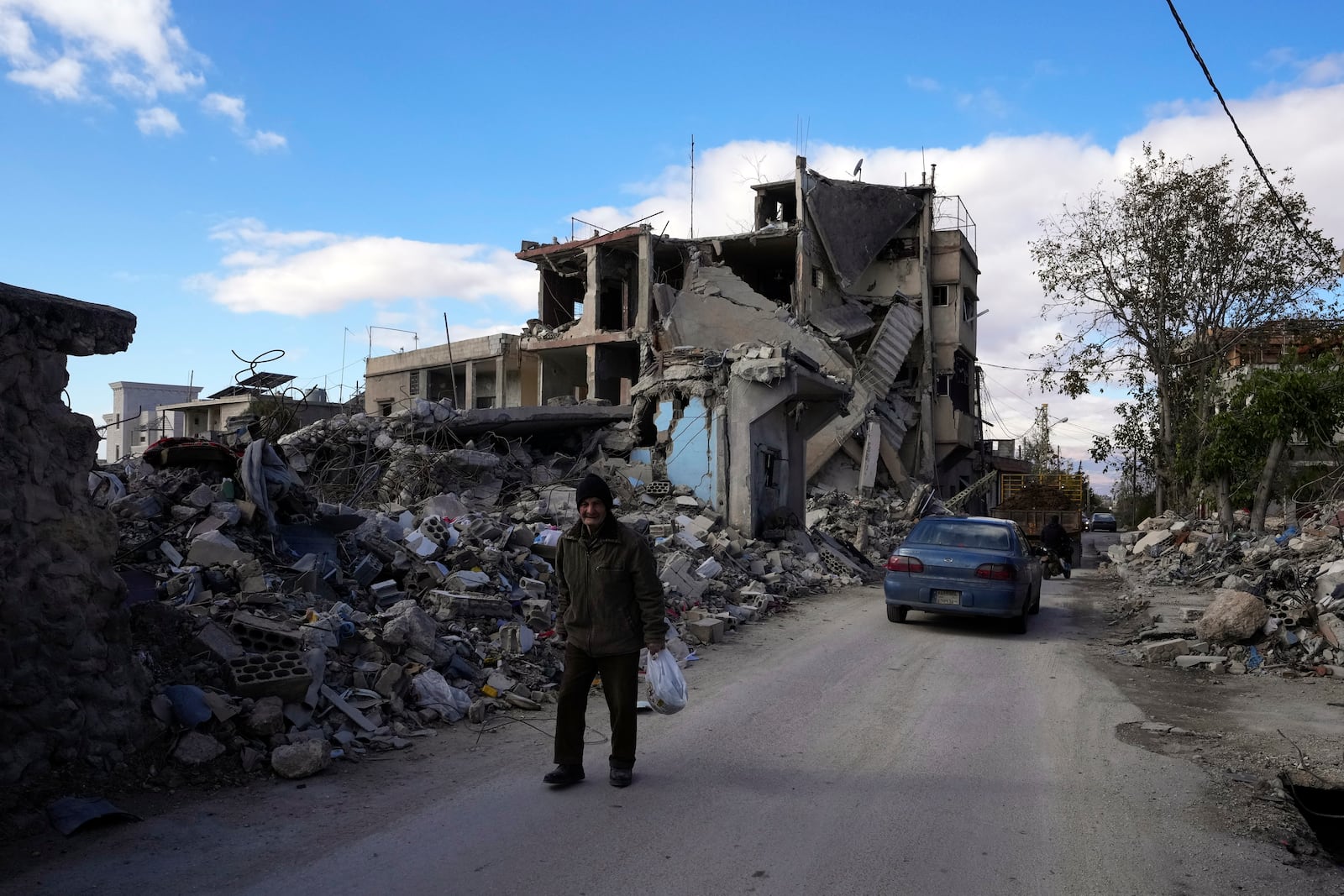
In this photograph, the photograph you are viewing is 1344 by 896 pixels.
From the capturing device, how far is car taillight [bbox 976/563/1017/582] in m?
11.3

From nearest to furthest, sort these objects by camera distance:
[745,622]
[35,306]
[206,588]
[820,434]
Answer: [35,306] → [206,588] → [745,622] → [820,434]

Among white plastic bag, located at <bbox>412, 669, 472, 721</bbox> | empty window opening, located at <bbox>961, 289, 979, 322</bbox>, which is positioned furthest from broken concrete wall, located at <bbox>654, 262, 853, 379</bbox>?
white plastic bag, located at <bbox>412, 669, 472, 721</bbox>

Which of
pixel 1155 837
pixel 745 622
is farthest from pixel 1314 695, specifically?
pixel 745 622

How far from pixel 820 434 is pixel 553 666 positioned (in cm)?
2493

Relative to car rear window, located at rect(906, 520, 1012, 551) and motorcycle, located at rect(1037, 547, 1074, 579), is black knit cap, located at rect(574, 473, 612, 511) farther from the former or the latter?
motorcycle, located at rect(1037, 547, 1074, 579)

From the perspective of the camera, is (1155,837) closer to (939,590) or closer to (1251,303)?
(939,590)

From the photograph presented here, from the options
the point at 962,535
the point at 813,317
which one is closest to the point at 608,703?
the point at 962,535

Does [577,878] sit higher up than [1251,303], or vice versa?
[1251,303]

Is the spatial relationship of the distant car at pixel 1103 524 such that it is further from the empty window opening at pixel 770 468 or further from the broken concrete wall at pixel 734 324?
the empty window opening at pixel 770 468

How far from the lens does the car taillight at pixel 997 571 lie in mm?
11320

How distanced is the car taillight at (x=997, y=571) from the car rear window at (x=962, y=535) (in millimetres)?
504

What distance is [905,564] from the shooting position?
467 inches

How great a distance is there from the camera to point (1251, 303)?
2822 centimetres

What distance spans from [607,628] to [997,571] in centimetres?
745
